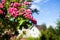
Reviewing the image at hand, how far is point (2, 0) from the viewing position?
27.1 feet

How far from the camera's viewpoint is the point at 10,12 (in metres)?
7.86

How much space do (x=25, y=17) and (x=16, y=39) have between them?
3.38 feet

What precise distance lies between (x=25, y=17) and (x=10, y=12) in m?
0.58

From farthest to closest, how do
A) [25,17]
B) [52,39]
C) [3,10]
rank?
[52,39] < [3,10] < [25,17]

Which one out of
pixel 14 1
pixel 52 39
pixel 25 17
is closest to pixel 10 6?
pixel 14 1

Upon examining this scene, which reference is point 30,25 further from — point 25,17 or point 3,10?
point 3,10

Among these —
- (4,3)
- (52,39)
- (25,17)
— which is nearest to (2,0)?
(4,3)

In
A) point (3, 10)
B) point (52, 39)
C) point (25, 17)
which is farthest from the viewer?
point (52, 39)

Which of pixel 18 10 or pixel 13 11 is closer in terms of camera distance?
pixel 13 11

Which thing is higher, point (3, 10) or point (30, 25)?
point (3, 10)

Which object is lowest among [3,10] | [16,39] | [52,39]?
[52,39]

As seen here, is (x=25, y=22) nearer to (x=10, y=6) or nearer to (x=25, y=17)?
(x=25, y=17)

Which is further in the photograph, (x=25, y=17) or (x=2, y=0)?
(x=2, y=0)

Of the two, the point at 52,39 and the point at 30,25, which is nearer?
the point at 30,25
